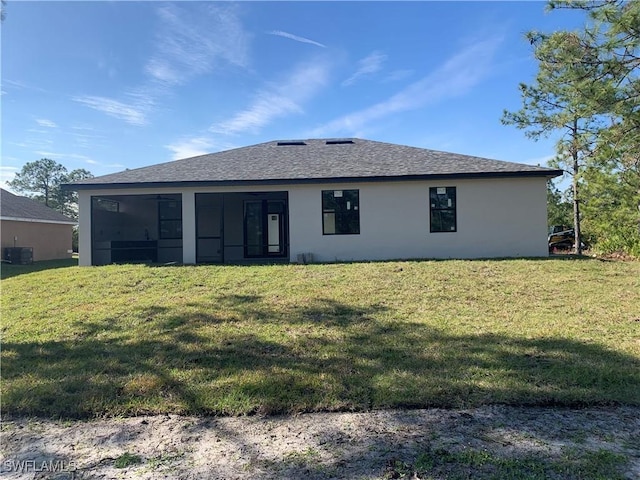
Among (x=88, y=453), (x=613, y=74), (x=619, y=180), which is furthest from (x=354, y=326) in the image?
(x=619, y=180)

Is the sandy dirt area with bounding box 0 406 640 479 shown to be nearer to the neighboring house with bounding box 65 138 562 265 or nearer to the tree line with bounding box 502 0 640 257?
the tree line with bounding box 502 0 640 257

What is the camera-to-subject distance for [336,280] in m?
9.40

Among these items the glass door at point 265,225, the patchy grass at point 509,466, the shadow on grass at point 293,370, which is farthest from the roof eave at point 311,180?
the patchy grass at point 509,466

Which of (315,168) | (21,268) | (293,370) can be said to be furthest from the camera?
(21,268)

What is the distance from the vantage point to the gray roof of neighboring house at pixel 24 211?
19920 mm

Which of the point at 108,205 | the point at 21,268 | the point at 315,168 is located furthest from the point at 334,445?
the point at 21,268

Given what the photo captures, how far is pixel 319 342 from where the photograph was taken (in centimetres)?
539

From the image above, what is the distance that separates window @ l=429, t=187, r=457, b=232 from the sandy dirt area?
967 centimetres

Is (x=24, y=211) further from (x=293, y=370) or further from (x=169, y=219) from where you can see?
(x=293, y=370)

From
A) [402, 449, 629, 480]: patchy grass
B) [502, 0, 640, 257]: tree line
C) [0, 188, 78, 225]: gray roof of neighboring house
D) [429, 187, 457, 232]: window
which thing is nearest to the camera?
[402, 449, 629, 480]: patchy grass

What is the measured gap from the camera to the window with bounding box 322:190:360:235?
13031mm

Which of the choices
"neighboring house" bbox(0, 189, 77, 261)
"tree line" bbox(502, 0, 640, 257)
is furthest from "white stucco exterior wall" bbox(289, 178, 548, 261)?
"neighboring house" bbox(0, 189, 77, 261)

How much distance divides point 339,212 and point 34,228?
17399 mm

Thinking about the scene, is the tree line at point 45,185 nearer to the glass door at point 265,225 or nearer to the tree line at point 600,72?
the glass door at point 265,225
